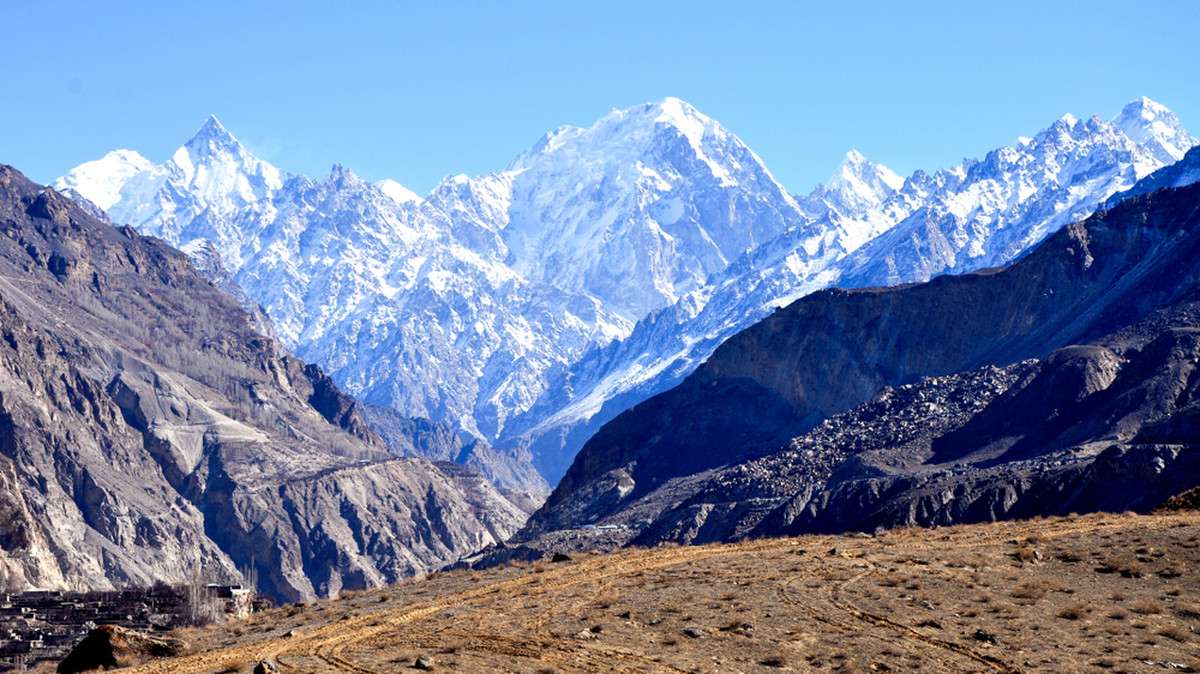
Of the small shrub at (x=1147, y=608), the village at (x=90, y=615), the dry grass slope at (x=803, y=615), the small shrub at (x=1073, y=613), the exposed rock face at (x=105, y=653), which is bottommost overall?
the small shrub at (x=1147, y=608)

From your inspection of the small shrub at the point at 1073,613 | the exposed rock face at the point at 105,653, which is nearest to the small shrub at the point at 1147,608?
the small shrub at the point at 1073,613

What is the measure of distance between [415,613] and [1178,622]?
17.6 metres

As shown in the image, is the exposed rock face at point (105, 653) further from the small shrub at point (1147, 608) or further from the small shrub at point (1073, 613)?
the small shrub at point (1147, 608)

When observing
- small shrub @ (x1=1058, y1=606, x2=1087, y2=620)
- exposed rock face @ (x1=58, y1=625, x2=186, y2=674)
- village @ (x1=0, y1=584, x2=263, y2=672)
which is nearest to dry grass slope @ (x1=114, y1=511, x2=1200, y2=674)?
small shrub @ (x1=1058, y1=606, x2=1087, y2=620)

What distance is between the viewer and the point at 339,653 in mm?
38531

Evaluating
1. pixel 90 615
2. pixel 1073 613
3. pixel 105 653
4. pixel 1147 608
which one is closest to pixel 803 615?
pixel 1073 613

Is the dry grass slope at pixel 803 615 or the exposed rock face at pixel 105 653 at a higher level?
the exposed rock face at pixel 105 653

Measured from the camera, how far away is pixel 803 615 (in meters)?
41.2

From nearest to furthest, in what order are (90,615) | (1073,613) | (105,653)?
(1073,613), (105,653), (90,615)

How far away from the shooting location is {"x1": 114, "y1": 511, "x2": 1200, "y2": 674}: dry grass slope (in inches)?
1459

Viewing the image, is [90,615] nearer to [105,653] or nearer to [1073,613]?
[105,653]

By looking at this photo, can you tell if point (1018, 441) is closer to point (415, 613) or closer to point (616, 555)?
point (616, 555)

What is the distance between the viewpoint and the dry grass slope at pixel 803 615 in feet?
122

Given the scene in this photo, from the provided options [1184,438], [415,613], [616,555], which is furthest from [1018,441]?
[415,613]
